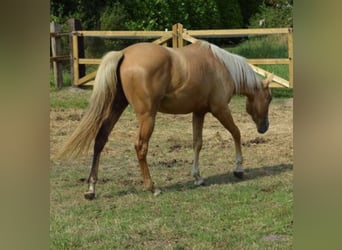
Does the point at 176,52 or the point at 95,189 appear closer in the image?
the point at 95,189

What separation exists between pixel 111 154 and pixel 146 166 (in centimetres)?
15

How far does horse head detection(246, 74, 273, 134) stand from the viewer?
5.45 feet

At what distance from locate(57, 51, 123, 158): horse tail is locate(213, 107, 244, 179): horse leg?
18.9 inches

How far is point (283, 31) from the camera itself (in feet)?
4.02

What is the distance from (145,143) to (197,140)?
216mm

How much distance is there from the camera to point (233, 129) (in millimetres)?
1779

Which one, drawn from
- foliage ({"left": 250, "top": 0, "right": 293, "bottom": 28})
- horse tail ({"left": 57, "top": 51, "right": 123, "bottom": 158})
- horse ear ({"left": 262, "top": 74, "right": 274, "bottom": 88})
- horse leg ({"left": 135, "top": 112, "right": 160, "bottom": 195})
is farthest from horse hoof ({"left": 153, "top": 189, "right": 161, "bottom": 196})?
foliage ({"left": 250, "top": 0, "right": 293, "bottom": 28})

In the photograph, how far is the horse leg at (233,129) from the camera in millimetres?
1708

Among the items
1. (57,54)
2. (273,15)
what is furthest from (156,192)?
(273,15)

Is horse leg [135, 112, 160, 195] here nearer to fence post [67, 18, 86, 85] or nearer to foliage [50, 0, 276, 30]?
fence post [67, 18, 86, 85]

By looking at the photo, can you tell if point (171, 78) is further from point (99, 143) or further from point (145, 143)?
point (99, 143)
